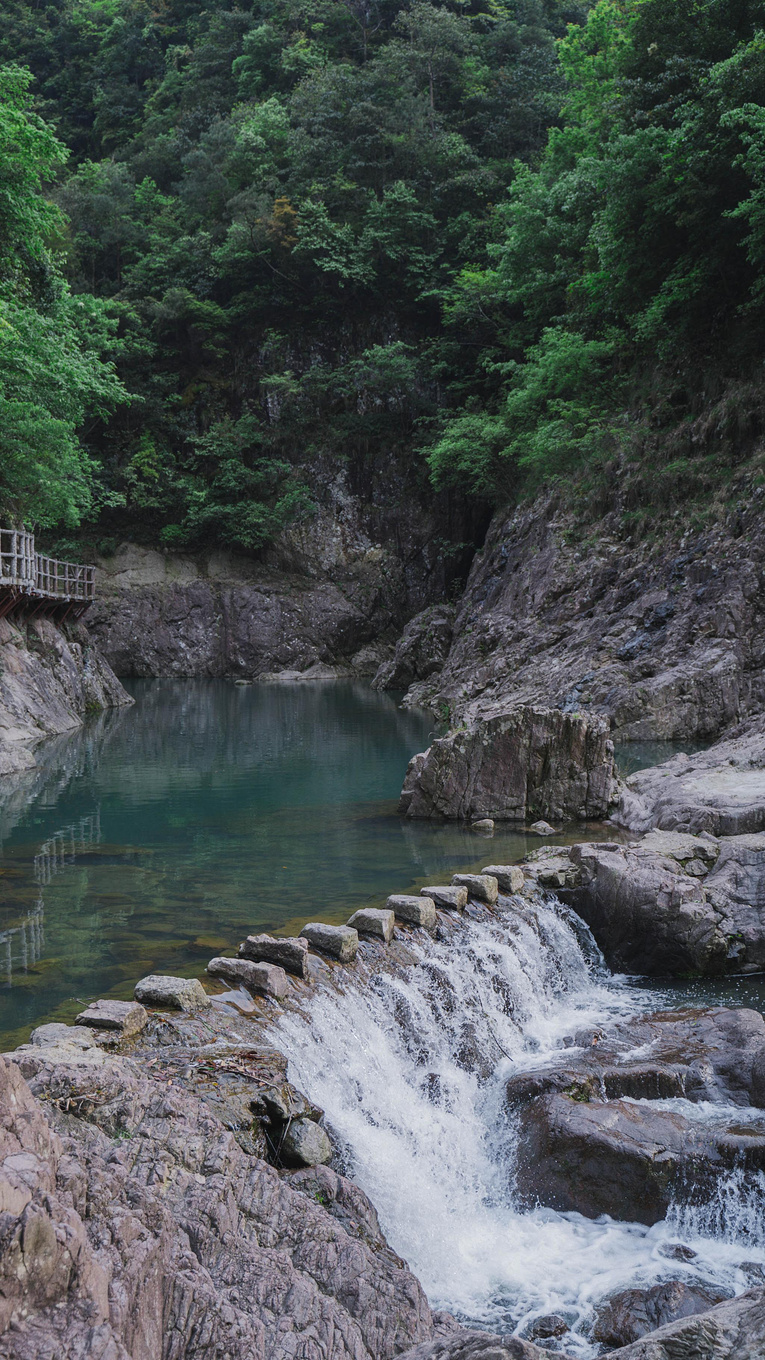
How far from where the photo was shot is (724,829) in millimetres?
10547

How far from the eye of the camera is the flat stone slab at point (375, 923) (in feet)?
25.8

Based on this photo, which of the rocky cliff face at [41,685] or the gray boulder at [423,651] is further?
the gray boulder at [423,651]

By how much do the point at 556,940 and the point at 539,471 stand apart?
73.6ft

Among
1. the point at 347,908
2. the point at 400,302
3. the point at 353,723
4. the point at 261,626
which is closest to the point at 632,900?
the point at 347,908

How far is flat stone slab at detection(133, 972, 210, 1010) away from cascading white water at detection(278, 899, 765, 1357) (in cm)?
60

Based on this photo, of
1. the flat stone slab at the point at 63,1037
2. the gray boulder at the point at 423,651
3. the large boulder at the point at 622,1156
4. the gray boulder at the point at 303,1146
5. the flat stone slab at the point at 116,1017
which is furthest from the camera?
the gray boulder at the point at 423,651

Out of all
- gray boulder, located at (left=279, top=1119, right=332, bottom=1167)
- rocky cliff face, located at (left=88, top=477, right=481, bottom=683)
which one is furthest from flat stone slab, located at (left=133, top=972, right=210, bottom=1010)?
rocky cliff face, located at (left=88, top=477, right=481, bottom=683)

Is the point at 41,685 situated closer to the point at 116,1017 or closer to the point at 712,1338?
the point at 116,1017

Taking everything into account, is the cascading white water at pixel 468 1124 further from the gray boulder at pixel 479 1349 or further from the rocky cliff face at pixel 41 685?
the rocky cliff face at pixel 41 685

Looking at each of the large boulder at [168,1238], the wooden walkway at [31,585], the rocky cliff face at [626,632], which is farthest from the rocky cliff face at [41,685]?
the large boulder at [168,1238]

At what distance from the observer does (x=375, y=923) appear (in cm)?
789

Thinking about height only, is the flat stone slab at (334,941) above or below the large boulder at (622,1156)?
above

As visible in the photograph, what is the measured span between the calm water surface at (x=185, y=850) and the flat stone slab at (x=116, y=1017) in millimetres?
1083

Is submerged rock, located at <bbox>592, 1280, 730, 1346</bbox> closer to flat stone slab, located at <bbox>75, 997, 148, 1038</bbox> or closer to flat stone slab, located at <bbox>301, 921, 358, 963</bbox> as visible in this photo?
flat stone slab, located at <bbox>75, 997, 148, 1038</bbox>
